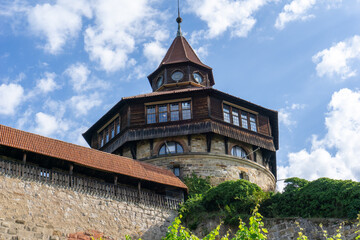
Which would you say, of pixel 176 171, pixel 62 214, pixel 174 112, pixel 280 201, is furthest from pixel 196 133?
pixel 62 214

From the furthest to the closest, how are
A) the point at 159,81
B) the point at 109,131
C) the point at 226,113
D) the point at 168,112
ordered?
1. the point at 159,81
2. the point at 109,131
3. the point at 226,113
4. the point at 168,112

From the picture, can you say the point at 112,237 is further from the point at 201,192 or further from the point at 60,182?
the point at 201,192

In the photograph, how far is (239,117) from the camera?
32.9m

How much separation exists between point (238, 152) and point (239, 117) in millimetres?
2376

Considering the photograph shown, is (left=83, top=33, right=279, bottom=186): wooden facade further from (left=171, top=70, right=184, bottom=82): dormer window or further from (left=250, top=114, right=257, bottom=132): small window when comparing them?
(left=171, top=70, right=184, bottom=82): dormer window

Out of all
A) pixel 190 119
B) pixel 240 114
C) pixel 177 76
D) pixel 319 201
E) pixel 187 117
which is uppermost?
pixel 177 76

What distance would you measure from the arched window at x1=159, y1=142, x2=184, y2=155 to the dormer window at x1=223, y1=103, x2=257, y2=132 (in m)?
3.58

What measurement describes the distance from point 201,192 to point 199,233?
13.5ft

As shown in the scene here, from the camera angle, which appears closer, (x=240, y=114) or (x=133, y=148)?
(x=133, y=148)

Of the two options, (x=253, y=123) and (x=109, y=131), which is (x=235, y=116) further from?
(x=109, y=131)

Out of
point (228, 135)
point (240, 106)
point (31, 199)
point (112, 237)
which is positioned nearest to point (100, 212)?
point (112, 237)

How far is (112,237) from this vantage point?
73.3 ft

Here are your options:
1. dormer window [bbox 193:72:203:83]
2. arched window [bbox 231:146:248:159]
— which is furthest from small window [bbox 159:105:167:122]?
dormer window [bbox 193:72:203:83]

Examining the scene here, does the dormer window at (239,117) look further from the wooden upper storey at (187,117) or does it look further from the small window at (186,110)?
the small window at (186,110)
